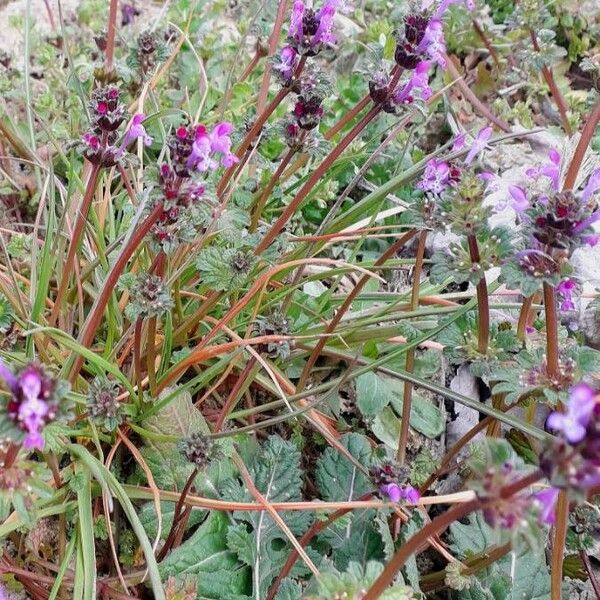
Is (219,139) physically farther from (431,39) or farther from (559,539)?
(559,539)

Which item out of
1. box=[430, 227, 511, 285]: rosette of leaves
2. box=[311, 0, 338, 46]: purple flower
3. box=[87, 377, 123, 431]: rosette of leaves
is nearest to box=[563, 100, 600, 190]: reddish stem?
box=[430, 227, 511, 285]: rosette of leaves

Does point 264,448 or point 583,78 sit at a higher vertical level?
point 583,78

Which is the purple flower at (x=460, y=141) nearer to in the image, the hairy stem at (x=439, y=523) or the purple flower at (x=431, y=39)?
the purple flower at (x=431, y=39)

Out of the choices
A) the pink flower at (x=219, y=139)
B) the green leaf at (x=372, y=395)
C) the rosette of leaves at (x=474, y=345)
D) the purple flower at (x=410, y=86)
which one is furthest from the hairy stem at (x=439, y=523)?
the purple flower at (x=410, y=86)

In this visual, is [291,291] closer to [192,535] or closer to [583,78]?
[192,535]

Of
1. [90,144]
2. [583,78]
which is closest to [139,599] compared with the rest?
[90,144]

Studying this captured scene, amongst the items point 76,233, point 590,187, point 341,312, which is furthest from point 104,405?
point 590,187
